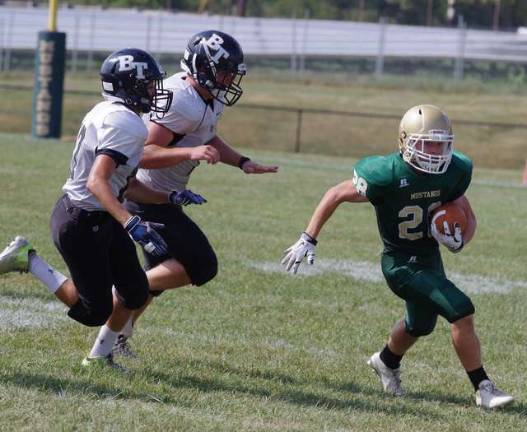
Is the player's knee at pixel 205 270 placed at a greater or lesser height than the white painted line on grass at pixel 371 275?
greater

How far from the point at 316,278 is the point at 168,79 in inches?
113

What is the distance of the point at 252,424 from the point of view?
4.45 metres

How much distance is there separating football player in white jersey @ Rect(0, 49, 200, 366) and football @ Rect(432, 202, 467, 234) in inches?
47.1

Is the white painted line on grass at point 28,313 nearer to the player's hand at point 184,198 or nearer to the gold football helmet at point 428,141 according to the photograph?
the player's hand at point 184,198

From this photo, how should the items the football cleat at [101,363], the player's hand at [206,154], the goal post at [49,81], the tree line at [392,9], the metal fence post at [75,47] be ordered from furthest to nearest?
the tree line at [392,9]
the metal fence post at [75,47]
the goal post at [49,81]
the football cleat at [101,363]
the player's hand at [206,154]

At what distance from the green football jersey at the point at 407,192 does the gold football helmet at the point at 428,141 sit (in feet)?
0.23

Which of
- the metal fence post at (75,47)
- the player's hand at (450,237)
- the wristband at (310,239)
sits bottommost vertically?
the metal fence post at (75,47)

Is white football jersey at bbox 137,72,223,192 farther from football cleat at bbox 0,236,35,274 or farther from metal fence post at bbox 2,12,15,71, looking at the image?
metal fence post at bbox 2,12,15,71

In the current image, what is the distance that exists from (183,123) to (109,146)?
2.63ft

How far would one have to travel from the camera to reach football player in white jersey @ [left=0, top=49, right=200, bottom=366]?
4.73 metres

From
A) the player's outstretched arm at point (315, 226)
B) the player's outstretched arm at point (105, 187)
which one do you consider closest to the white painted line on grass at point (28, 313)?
the player's outstretched arm at point (105, 187)

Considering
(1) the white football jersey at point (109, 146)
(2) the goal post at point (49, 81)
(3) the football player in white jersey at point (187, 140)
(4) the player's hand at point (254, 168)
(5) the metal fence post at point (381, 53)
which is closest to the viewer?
(1) the white football jersey at point (109, 146)

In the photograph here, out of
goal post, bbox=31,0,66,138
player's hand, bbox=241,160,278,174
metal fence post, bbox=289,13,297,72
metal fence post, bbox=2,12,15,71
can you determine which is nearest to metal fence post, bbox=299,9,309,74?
metal fence post, bbox=289,13,297,72

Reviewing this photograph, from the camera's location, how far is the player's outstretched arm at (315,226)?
498 centimetres
